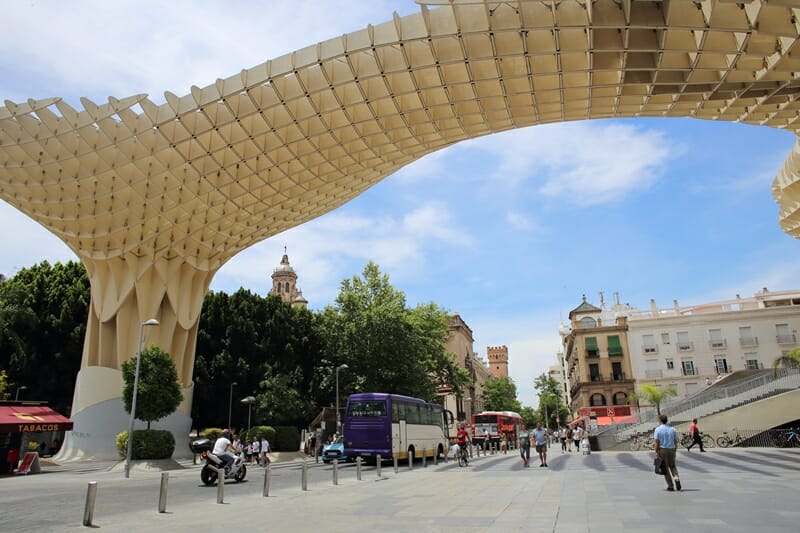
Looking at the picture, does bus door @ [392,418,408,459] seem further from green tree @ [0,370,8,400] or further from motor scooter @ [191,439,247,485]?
green tree @ [0,370,8,400]

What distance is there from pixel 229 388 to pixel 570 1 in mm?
37836

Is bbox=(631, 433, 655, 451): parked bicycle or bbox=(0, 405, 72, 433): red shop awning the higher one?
bbox=(0, 405, 72, 433): red shop awning

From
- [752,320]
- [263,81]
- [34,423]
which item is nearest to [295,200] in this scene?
[263,81]

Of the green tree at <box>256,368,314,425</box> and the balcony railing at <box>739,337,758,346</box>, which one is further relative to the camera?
the balcony railing at <box>739,337,758,346</box>

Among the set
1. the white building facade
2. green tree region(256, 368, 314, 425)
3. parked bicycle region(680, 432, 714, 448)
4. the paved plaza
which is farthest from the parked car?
the white building facade

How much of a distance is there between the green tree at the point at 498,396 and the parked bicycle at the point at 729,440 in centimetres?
7943

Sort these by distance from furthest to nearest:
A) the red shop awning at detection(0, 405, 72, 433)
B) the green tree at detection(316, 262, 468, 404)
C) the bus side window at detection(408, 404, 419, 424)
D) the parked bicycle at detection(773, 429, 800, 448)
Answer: the green tree at detection(316, 262, 468, 404)
the parked bicycle at detection(773, 429, 800, 448)
the bus side window at detection(408, 404, 419, 424)
the red shop awning at detection(0, 405, 72, 433)

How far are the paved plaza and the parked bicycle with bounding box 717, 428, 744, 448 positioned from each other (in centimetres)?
2016

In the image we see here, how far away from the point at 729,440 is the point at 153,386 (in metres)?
34.4

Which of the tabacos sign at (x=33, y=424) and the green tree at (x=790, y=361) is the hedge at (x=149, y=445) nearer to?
the tabacos sign at (x=33, y=424)

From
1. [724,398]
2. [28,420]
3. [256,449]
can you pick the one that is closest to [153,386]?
[28,420]

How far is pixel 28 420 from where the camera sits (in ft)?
72.7

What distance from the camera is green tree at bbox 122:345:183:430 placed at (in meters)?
27.4

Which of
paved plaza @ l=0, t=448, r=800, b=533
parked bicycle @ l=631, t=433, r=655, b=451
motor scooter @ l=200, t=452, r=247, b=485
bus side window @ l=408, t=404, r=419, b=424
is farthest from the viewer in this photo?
parked bicycle @ l=631, t=433, r=655, b=451
